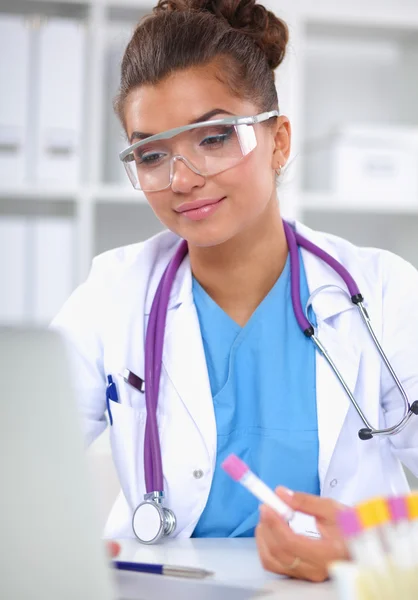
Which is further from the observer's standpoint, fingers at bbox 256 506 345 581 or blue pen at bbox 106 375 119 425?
blue pen at bbox 106 375 119 425

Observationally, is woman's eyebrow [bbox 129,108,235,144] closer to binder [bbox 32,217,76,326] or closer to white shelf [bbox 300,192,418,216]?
binder [bbox 32,217,76,326]

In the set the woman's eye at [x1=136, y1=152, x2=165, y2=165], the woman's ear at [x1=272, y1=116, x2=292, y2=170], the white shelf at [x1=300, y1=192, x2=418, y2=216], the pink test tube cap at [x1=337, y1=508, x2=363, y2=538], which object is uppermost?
the woman's ear at [x1=272, y1=116, x2=292, y2=170]

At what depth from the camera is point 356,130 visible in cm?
257

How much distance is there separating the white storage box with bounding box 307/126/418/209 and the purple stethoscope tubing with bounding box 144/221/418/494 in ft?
3.43

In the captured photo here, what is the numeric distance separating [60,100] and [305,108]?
89 centimetres

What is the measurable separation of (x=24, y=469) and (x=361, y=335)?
0.98 meters

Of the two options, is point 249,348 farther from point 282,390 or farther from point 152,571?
point 152,571

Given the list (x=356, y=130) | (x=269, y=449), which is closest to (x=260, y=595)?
(x=269, y=449)

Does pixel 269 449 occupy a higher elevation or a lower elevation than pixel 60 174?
lower

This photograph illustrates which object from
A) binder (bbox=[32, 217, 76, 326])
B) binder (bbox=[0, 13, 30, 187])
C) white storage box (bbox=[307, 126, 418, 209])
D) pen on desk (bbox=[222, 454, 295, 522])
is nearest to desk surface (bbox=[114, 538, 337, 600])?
pen on desk (bbox=[222, 454, 295, 522])

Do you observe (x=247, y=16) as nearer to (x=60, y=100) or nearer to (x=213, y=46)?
(x=213, y=46)

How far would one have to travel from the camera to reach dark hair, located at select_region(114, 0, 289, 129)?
1.37 m

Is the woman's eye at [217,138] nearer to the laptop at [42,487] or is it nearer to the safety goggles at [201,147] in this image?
the safety goggles at [201,147]

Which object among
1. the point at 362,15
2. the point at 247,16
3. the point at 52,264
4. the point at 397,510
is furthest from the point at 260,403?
the point at 362,15
